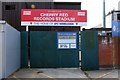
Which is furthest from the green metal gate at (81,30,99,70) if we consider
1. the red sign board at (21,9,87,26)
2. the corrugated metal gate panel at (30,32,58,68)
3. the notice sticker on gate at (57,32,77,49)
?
the red sign board at (21,9,87,26)

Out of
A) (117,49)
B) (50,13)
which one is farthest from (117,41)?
(50,13)

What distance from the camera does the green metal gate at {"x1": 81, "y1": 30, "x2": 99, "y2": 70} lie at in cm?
1998

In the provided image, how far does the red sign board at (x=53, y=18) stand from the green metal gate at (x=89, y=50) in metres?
7.37

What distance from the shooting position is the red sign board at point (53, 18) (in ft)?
89.6

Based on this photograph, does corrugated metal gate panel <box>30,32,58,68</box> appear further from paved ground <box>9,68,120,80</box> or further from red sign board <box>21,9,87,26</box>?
red sign board <box>21,9,87,26</box>

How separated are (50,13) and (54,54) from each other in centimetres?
742

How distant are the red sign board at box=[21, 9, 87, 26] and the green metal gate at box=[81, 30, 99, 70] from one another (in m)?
7.37

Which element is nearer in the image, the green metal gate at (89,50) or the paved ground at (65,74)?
the paved ground at (65,74)

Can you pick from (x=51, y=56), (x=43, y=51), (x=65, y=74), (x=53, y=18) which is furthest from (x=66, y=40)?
(x=53, y=18)

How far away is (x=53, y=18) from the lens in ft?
90.1

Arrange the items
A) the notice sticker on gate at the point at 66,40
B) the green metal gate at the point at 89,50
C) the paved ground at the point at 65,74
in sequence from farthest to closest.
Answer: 1. the notice sticker on gate at the point at 66,40
2. the green metal gate at the point at 89,50
3. the paved ground at the point at 65,74

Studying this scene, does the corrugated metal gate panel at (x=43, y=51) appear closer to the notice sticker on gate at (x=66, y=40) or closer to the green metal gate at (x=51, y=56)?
the green metal gate at (x=51, y=56)

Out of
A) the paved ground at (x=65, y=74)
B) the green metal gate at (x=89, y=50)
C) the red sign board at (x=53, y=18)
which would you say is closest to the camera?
the paved ground at (x=65, y=74)

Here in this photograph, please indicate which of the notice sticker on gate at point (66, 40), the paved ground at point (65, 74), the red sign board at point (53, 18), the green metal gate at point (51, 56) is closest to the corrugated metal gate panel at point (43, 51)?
the green metal gate at point (51, 56)
